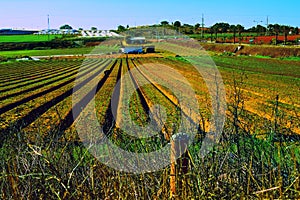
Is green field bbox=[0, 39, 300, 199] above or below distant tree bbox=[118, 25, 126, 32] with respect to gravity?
below

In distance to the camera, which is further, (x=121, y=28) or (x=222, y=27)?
(x=121, y=28)

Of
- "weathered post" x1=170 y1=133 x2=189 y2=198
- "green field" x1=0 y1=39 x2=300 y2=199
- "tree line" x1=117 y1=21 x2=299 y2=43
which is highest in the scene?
"tree line" x1=117 y1=21 x2=299 y2=43

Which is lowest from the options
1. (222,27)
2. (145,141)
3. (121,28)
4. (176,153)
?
(145,141)

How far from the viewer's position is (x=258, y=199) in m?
2.17

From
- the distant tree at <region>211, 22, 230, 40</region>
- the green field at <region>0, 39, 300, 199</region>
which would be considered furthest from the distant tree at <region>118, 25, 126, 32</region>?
the green field at <region>0, 39, 300, 199</region>

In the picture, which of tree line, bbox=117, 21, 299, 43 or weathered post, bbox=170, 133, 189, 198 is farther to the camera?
tree line, bbox=117, 21, 299, 43

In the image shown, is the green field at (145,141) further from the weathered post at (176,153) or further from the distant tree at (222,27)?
the distant tree at (222,27)

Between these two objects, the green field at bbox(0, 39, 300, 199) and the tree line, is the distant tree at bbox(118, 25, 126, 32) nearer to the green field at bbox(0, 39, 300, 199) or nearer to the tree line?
the tree line

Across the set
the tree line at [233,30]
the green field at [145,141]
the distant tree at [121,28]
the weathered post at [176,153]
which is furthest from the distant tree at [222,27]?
the weathered post at [176,153]

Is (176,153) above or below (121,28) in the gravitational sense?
below

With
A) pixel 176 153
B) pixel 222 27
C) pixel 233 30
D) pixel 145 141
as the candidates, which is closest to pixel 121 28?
pixel 222 27

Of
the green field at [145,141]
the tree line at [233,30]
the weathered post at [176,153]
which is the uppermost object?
the tree line at [233,30]

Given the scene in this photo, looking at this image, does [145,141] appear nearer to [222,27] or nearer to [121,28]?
[222,27]

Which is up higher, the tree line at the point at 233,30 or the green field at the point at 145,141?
the tree line at the point at 233,30
